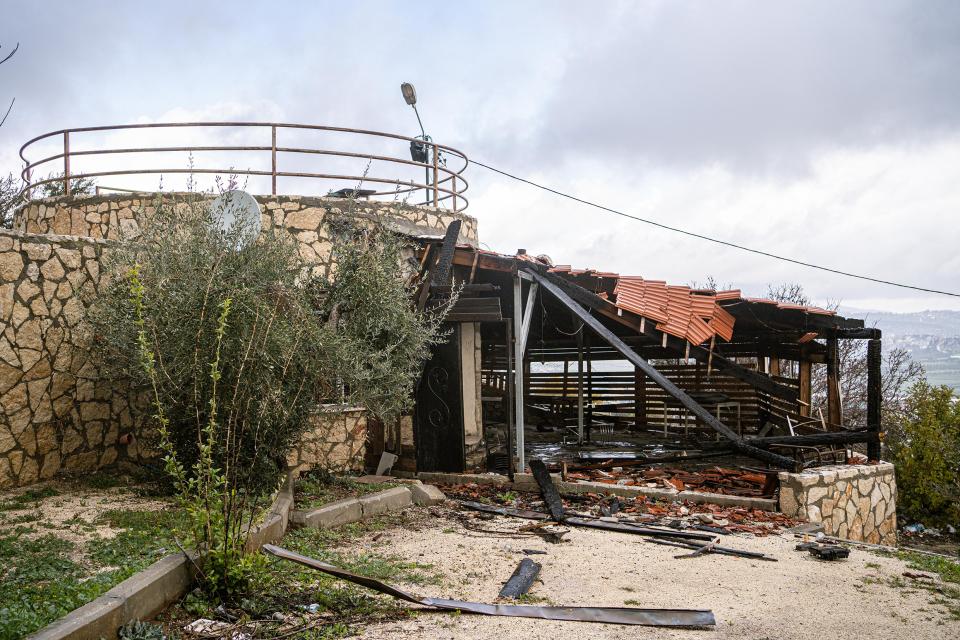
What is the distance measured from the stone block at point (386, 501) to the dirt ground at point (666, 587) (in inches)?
24.6

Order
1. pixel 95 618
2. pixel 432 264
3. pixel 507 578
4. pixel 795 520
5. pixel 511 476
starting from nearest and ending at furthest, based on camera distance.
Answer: pixel 95 618 → pixel 507 578 → pixel 795 520 → pixel 511 476 → pixel 432 264

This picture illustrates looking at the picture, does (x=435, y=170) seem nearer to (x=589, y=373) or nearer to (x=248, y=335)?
(x=589, y=373)

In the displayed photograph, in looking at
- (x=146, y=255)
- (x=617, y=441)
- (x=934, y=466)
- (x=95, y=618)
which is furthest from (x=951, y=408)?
(x=95, y=618)

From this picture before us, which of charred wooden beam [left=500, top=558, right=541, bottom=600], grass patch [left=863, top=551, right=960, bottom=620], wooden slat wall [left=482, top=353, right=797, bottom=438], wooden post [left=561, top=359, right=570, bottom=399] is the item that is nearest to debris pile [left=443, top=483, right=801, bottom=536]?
grass patch [left=863, top=551, right=960, bottom=620]

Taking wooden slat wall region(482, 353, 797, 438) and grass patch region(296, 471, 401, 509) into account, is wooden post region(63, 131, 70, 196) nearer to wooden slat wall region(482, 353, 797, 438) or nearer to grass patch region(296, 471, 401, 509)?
grass patch region(296, 471, 401, 509)

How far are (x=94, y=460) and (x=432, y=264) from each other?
4981 millimetres

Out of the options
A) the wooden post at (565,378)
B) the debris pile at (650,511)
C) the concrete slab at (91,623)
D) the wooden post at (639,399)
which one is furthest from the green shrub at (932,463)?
the concrete slab at (91,623)

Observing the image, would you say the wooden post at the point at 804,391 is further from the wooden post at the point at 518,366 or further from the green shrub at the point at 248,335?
the green shrub at the point at 248,335

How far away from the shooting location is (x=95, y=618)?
12.7 ft

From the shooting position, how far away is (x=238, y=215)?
319 inches

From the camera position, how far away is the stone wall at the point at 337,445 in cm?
1020

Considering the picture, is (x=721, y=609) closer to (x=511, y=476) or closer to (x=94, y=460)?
(x=511, y=476)

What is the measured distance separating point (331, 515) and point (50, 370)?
364 cm

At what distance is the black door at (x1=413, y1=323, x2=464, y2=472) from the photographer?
10.5 m
